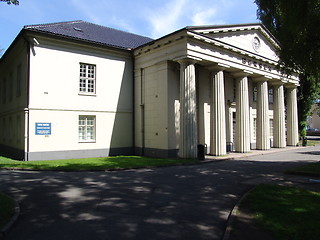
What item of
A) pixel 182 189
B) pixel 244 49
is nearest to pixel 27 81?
pixel 182 189

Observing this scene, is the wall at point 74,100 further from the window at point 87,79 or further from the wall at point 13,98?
the wall at point 13,98

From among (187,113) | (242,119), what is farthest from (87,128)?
(242,119)

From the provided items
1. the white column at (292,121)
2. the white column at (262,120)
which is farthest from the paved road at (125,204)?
the white column at (292,121)

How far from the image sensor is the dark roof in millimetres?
16997

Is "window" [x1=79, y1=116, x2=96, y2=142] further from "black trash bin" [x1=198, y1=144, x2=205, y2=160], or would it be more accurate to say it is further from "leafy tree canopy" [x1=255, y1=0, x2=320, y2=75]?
"leafy tree canopy" [x1=255, y1=0, x2=320, y2=75]

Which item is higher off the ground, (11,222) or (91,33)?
(91,33)

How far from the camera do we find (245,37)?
67.7 feet

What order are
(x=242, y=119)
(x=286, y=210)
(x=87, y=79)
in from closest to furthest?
(x=286, y=210)
(x=87, y=79)
(x=242, y=119)

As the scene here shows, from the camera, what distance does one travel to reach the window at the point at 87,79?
59.0 ft

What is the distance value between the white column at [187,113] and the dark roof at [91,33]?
5839 mm

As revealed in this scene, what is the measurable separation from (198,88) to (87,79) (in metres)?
8.19

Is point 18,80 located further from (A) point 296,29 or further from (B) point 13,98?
(A) point 296,29

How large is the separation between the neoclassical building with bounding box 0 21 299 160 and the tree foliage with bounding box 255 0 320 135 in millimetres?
5867

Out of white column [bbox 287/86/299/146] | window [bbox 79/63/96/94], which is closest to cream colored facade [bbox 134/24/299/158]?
window [bbox 79/63/96/94]
